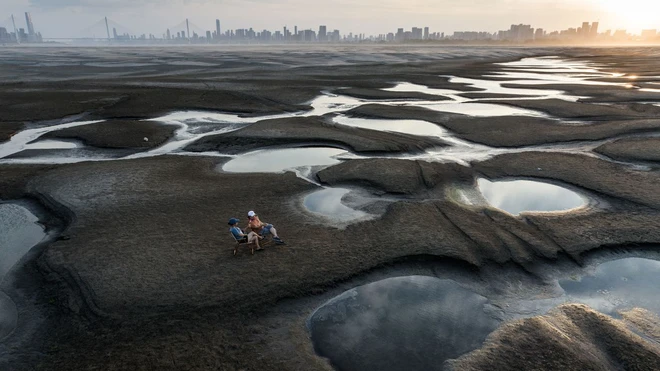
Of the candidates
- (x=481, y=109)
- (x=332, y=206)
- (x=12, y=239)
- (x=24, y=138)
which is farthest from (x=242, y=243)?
(x=481, y=109)

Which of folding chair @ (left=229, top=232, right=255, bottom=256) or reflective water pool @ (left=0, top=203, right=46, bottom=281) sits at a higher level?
folding chair @ (left=229, top=232, right=255, bottom=256)

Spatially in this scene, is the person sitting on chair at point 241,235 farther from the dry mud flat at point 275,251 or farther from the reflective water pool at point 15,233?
the reflective water pool at point 15,233

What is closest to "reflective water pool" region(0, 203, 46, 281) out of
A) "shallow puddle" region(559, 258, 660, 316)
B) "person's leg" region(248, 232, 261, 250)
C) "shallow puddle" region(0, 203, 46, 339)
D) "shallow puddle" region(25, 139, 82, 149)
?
"shallow puddle" region(0, 203, 46, 339)

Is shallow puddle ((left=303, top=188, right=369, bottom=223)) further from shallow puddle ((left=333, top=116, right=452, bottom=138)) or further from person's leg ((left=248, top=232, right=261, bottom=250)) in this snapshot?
shallow puddle ((left=333, top=116, right=452, bottom=138))

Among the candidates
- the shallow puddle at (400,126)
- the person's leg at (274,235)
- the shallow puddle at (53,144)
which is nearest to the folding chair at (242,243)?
the person's leg at (274,235)

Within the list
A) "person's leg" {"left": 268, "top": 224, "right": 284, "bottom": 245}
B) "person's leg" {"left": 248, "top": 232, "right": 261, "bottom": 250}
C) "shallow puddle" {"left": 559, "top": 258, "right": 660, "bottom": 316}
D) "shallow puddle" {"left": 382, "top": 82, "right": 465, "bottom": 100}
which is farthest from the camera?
"shallow puddle" {"left": 382, "top": 82, "right": 465, "bottom": 100}

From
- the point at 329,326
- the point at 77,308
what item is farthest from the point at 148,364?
the point at 329,326
